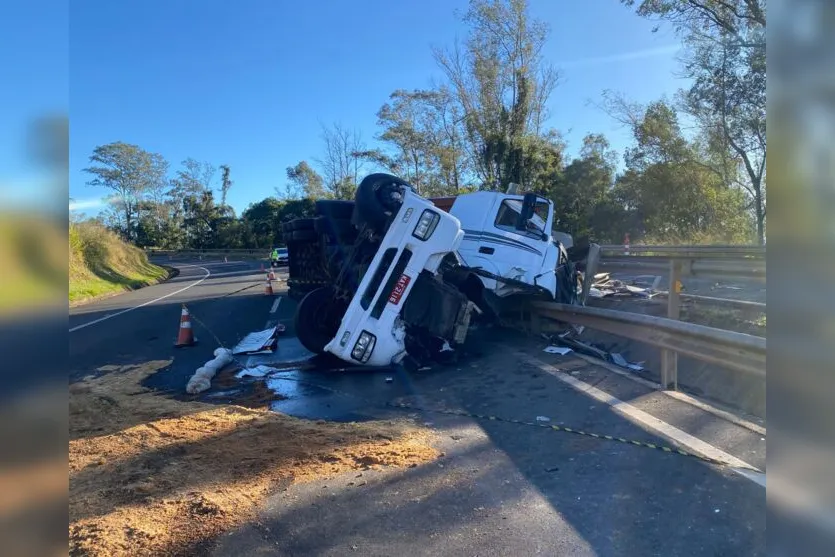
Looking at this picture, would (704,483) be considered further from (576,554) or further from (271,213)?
(271,213)

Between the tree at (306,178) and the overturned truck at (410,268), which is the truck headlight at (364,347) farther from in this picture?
the tree at (306,178)

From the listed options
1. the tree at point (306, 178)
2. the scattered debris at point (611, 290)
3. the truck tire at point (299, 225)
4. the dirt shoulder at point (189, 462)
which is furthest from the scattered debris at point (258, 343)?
the tree at point (306, 178)

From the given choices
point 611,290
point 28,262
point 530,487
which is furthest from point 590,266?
point 28,262

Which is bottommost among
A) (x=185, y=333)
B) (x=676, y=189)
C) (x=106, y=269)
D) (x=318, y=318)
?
(x=185, y=333)

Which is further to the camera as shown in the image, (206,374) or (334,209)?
(334,209)

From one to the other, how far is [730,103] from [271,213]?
55317 mm

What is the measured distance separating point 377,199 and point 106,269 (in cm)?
3096

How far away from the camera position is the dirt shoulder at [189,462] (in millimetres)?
3148

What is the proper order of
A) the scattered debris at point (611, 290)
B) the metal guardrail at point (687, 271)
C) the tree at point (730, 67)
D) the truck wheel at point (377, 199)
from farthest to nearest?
the tree at point (730, 67)
the scattered debris at point (611, 290)
the truck wheel at point (377, 199)
the metal guardrail at point (687, 271)

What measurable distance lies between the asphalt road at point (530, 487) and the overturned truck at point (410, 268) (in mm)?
896

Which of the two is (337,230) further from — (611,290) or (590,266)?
(611,290)

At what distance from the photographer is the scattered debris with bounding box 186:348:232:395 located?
6.87m

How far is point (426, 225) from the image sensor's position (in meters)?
7.21

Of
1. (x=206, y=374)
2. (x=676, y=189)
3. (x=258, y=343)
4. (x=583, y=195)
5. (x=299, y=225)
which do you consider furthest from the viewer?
(x=583, y=195)
